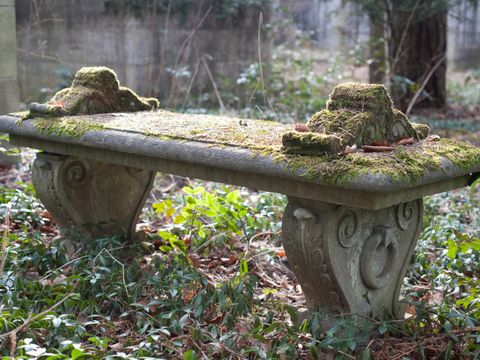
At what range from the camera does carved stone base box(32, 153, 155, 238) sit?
4227mm

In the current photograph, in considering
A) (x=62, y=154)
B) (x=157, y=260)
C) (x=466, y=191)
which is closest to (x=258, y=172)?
(x=157, y=260)

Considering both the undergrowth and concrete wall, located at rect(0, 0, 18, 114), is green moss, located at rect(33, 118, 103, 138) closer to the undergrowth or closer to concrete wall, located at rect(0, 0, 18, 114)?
the undergrowth

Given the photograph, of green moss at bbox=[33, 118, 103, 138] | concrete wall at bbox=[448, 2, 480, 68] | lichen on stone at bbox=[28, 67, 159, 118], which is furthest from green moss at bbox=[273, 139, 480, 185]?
concrete wall at bbox=[448, 2, 480, 68]

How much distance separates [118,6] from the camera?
352 inches

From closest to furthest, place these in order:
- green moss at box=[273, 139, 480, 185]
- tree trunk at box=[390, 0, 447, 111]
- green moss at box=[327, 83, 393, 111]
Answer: green moss at box=[273, 139, 480, 185] → green moss at box=[327, 83, 393, 111] → tree trunk at box=[390, 0, 447, 111]

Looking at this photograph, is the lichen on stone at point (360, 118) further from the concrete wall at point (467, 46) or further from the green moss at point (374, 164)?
the concrete wall at point (467, 46)

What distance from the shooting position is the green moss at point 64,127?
12.5 feet

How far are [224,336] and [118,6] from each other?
653cm

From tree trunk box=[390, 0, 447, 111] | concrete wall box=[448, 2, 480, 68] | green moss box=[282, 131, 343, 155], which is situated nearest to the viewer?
green moss box=[282, 131, 343, 155]

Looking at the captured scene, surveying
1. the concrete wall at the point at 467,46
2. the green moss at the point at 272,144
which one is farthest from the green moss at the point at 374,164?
the concrete wall at the point at 467,46

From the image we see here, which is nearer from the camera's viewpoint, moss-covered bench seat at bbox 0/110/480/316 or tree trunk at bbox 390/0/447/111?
moss-covered bench seat at bbox 0/110/480/316

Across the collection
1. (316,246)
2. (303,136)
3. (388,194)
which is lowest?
(316,246)

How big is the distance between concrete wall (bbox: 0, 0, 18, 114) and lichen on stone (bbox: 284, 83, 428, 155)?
3.59m

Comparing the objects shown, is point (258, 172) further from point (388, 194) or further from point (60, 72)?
point (60, 72)
